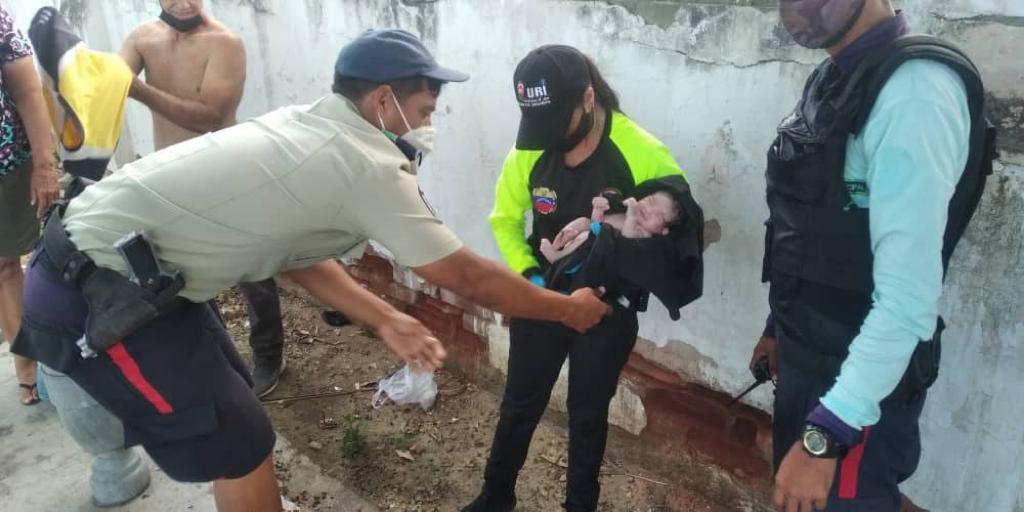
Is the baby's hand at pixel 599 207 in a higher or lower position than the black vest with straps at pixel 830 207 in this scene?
lower

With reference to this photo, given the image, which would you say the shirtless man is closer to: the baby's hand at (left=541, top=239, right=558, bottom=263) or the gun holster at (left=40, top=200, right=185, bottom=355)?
the gun holster at (left=40, top=200, right=185, bottom=355)

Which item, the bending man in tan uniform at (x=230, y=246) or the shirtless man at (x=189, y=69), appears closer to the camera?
the bending man in tan uniform at (x=230, y=246)

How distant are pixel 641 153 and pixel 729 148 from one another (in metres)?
0.43

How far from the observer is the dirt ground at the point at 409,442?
3281 millimetres

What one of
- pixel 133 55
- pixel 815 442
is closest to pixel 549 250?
pixel 815 442

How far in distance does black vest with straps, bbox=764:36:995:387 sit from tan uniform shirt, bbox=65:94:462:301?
0.91 metres

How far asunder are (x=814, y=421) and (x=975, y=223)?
1.01 meters

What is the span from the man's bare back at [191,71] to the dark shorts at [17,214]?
2.22 ft

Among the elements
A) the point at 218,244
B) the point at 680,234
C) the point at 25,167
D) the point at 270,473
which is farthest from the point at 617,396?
the point at 25,167

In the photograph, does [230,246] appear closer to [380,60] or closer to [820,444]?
[380,60]

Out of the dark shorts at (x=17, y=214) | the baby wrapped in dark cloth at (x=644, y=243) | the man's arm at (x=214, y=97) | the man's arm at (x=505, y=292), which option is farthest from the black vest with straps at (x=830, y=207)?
the dark shorts at (x=17, y=214)

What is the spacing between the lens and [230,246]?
193cm

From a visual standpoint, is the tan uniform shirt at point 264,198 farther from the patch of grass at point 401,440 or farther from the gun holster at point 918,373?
the patch of grass at point 401,440

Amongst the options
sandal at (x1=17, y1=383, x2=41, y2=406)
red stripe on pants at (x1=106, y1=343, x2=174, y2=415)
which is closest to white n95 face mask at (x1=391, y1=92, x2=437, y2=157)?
red stripe on pants at (x1=106, y1=343, x2=174, y2=415)
